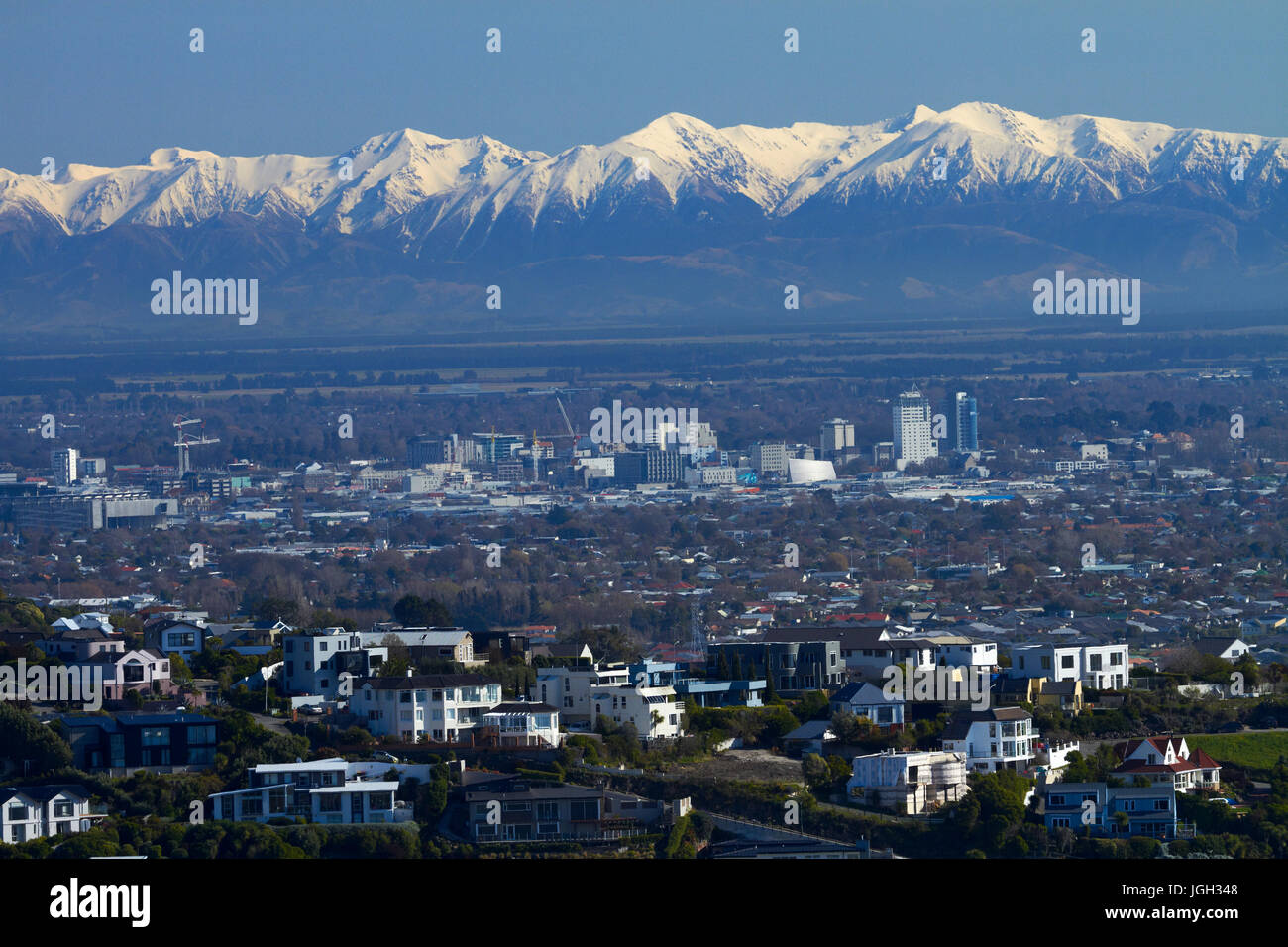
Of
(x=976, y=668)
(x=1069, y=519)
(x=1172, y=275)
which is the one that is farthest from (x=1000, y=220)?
(x=976, y=668)

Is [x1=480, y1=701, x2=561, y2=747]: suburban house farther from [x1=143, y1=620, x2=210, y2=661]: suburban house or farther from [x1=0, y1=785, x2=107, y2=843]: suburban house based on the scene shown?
[x1=143, y1=620, x2=210, y2=661]: suburban house

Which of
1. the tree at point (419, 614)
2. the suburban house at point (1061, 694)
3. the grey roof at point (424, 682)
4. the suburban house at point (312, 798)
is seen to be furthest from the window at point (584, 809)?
the tree at point (419, 614)

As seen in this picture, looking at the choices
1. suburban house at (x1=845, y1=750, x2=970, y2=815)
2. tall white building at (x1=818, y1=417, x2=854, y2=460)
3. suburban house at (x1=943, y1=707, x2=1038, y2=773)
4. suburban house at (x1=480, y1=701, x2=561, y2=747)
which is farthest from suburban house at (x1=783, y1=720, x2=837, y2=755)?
tall white building at (x1=818, y1=417, x2=854, y2=460)

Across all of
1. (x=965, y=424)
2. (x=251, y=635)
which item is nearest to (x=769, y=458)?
(x=965, y=424)

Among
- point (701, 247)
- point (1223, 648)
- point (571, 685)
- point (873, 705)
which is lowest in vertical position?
point (1223, 648)

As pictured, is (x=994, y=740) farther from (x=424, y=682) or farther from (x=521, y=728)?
(x=424, y=682)

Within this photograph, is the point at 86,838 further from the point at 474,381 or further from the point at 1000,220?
the point at 1000,220

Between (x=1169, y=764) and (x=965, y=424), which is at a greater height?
(x=965, y=424)

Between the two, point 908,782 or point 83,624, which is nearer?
point 908,782
